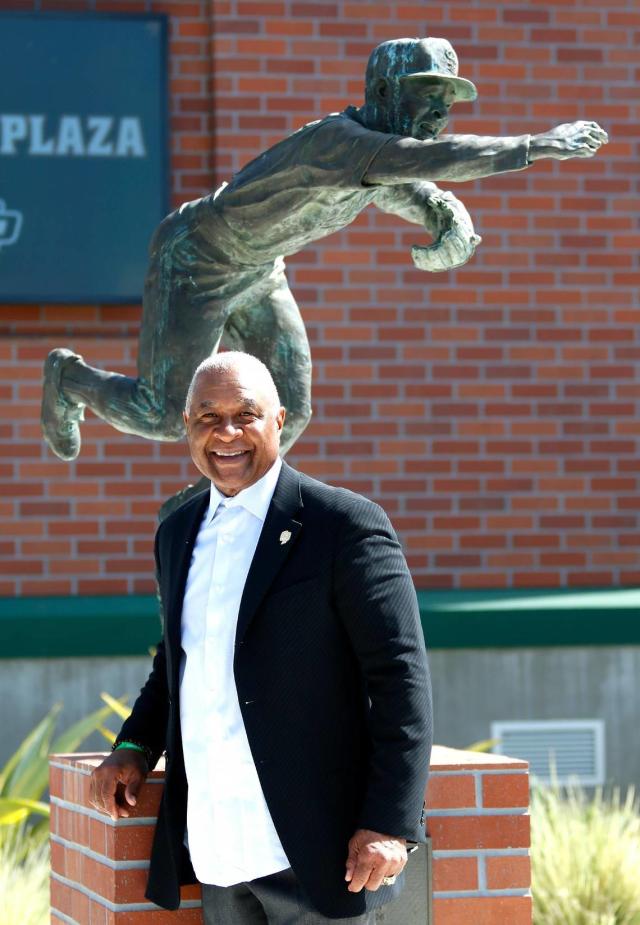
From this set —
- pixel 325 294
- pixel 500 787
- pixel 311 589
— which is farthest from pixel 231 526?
pixel 325 294

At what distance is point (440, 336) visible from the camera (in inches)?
312

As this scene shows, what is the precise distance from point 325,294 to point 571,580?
1903mm

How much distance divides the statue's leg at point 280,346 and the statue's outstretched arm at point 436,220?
22.7 inches

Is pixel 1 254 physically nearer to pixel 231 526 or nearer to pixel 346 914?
pixel 231 526

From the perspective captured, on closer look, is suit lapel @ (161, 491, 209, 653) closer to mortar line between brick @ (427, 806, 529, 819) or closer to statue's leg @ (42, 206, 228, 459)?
mortar line between brick @ (427, 806, 529, 819)

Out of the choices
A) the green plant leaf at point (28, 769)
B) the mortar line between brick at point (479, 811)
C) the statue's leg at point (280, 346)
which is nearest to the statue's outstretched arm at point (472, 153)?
the statue's leg at point (280, 346)

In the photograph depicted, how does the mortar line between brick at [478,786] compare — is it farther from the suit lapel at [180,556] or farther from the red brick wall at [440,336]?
the red brick wall at [440,336]

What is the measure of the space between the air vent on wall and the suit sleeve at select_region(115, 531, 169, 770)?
4.42 meters

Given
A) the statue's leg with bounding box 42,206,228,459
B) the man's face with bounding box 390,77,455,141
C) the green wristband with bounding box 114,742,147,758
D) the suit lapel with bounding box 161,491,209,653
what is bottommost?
the green wristband with bounding box 114,742,147,758

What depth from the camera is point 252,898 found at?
9.99 ft

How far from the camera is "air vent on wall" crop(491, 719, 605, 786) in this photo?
7.62 meters

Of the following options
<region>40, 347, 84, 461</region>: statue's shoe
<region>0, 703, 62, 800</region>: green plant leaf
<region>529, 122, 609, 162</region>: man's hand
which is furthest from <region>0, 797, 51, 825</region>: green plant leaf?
<region>529, 122, 609, 162</region>: man's hand

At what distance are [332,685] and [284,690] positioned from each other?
91 mm

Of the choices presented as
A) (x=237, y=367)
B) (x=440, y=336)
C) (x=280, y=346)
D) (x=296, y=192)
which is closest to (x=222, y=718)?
(x=237, y=367)
